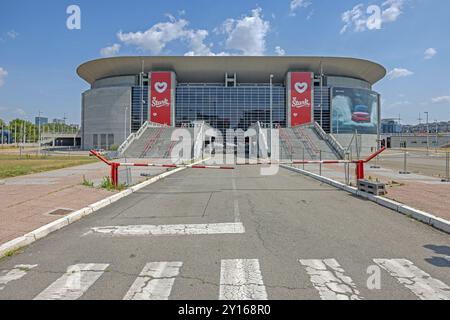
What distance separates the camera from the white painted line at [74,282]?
3.38 m

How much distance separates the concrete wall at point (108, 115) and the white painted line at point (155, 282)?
63317mm

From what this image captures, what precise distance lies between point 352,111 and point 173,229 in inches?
2684

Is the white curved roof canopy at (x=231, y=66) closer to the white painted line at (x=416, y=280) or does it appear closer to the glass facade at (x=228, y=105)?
the glass facade at (x=228, y=105)

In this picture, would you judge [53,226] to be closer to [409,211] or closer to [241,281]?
[241,281]

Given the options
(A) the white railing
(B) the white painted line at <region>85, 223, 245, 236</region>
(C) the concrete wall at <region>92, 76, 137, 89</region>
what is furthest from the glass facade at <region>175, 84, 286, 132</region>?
(B) the white painted line at <region>85, 223, 245, 236</region>

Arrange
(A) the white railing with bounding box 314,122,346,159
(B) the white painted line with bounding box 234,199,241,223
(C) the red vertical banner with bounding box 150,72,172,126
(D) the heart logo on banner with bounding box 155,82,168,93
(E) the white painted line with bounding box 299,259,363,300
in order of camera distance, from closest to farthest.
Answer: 1. (E) the white painted line with bounding box 299,259,363,300
2. (B) the white painted line with bounding box 234,199,241,223
3. (A) the white railing with bounding box 314,122,346,159
4. (D) the heart logo on banner with bounding box 155,82,168,93
5. (C) the red vertical banner with bounding box 150,72,172,126

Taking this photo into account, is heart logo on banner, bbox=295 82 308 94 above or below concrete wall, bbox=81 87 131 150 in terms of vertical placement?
above

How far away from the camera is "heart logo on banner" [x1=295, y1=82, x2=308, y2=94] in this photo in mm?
63969

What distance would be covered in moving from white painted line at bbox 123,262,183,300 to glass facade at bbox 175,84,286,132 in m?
62.5

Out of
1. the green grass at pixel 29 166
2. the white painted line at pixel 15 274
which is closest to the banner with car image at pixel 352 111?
the green grass at pixel 29 166

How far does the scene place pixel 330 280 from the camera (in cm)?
371

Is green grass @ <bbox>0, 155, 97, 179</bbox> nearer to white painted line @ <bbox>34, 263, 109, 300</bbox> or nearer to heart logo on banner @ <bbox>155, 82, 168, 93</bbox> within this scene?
white painted line @ <bbox>34, 263, 109, 300</bbox>

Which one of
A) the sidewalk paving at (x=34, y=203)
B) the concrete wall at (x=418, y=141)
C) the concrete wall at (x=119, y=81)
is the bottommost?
the sidewalk paving at (x=34, y=203)
